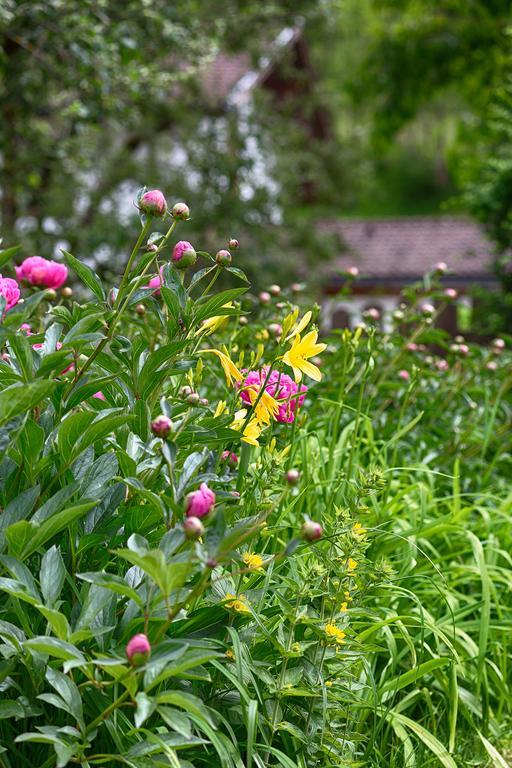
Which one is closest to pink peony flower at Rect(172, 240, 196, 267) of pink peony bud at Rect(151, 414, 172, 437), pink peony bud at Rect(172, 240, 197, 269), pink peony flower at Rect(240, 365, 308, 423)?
pink peony bud at Rect(172, 240, 197, 269)

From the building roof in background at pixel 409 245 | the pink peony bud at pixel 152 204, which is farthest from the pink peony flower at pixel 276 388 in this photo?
the building roof in background at pixel 409 245

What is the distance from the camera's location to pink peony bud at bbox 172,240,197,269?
1443mm

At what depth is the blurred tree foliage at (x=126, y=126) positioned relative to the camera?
5.40 meters

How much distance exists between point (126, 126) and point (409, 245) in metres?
7.73

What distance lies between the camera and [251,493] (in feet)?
5.61

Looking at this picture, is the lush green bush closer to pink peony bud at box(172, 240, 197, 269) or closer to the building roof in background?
pink peony bud at box(172, 240, 197, 269)

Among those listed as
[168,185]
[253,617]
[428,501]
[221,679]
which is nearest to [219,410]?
[253,617]

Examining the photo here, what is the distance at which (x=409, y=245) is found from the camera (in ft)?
54.4

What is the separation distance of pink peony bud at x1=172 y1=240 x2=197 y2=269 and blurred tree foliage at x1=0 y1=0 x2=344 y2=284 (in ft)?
12.1

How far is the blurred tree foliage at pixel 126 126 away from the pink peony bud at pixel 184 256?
12.1 ft

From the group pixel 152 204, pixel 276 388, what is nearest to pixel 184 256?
pixel 152 204

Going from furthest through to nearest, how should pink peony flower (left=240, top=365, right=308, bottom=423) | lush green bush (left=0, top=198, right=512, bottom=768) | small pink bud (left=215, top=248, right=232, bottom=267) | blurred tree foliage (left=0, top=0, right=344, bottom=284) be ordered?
blurred tree foliage (left=0, top=0, right=344, bottom=284), pink peony flower (left=240, top=365, right=308, bottom=423), small pink bud (left=215, top=248, right=232, bottom=267), lush green bush (left=0, top=198, right=512, bottom=768)

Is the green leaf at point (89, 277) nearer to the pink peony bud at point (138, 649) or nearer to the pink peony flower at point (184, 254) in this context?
the pink peony flower at point (184, 254)

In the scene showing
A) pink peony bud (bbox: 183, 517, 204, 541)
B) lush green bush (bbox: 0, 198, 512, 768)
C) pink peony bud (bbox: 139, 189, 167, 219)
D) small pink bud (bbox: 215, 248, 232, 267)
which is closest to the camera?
pink peony bud (bbox: 183, 517, 204, 541)
